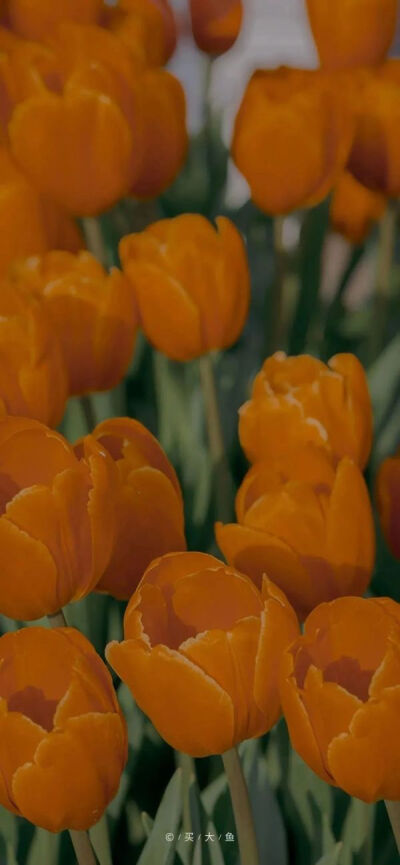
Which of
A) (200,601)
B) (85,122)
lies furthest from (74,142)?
(200,601)

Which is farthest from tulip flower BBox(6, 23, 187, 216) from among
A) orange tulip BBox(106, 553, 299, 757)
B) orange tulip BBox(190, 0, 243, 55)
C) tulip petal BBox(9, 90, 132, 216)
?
orange tulip BBox(106, 553, 299, 757)

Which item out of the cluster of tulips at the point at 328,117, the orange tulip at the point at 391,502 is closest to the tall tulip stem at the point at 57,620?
the orange tulip at the point at 391,502

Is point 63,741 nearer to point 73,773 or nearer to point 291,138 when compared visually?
point 73,773

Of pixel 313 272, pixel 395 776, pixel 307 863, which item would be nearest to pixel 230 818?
pixel 307 863

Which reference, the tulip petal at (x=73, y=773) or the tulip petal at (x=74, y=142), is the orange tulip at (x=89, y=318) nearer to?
the tulip petal at (x=74, y=142)

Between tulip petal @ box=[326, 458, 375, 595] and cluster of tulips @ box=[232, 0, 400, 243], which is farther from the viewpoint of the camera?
cluster of tulips @ box=[232, 0, 400, 243]

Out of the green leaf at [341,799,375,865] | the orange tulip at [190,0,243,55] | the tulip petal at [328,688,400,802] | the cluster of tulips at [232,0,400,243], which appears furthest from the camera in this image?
the orange tulip at [190,0,243,55]

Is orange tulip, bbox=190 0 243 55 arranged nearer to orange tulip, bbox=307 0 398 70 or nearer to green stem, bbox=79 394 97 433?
orange tulip, bbox=307 0 398 70
